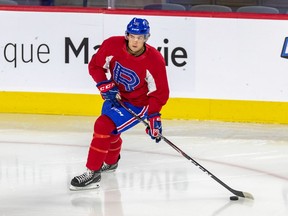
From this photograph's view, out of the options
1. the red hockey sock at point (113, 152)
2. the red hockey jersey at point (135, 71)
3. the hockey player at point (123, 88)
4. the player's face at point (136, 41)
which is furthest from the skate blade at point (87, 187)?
the player's face at point (136, 41)

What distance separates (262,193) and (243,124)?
7.68ft

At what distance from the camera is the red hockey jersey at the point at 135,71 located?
189 inches

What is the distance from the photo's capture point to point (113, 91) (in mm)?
4855

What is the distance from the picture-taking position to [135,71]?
15.8 feet

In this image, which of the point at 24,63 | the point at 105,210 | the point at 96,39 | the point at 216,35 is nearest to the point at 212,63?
the point at 216,35

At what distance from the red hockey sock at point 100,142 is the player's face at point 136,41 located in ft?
1.42

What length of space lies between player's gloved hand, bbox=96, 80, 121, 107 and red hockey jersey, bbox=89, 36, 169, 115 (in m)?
0.05

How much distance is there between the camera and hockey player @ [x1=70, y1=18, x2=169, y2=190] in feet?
15.7

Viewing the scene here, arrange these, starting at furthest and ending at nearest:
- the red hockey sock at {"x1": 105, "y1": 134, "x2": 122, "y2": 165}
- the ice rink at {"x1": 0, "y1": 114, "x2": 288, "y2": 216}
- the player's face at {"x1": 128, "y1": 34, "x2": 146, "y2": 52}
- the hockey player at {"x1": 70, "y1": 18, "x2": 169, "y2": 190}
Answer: the red hockey sock at {"x1": 105, "y1": 134, "x2": 122, "y2": 165} → the hockey player at {"x1": 70, "y1": 18, "x2": 169, "y2": 190} → the player's face at {"x1": 128, "y1": 34, "x2": 146, "y2": 52} → the ice rink at {"x1": 0, "y1": 114, "x2": 288, "y2": 216}

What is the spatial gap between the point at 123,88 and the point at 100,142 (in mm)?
351

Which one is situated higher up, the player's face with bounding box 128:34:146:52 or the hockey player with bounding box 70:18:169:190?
the player's face with bounding box 128:34:146:52

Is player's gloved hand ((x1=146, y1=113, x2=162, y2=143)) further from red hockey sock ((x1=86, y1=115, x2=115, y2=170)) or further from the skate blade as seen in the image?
the skate blade

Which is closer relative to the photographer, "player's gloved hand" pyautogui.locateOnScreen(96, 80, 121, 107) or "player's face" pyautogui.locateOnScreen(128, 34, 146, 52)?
"player's face" pyautogui.locateOnScreen(128, 34, 146, 52)

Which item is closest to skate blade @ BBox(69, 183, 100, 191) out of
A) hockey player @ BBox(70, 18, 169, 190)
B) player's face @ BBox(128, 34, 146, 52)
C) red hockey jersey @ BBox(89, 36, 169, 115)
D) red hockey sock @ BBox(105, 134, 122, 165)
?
hockey player @ BBox(70, 18, 169, 190)
